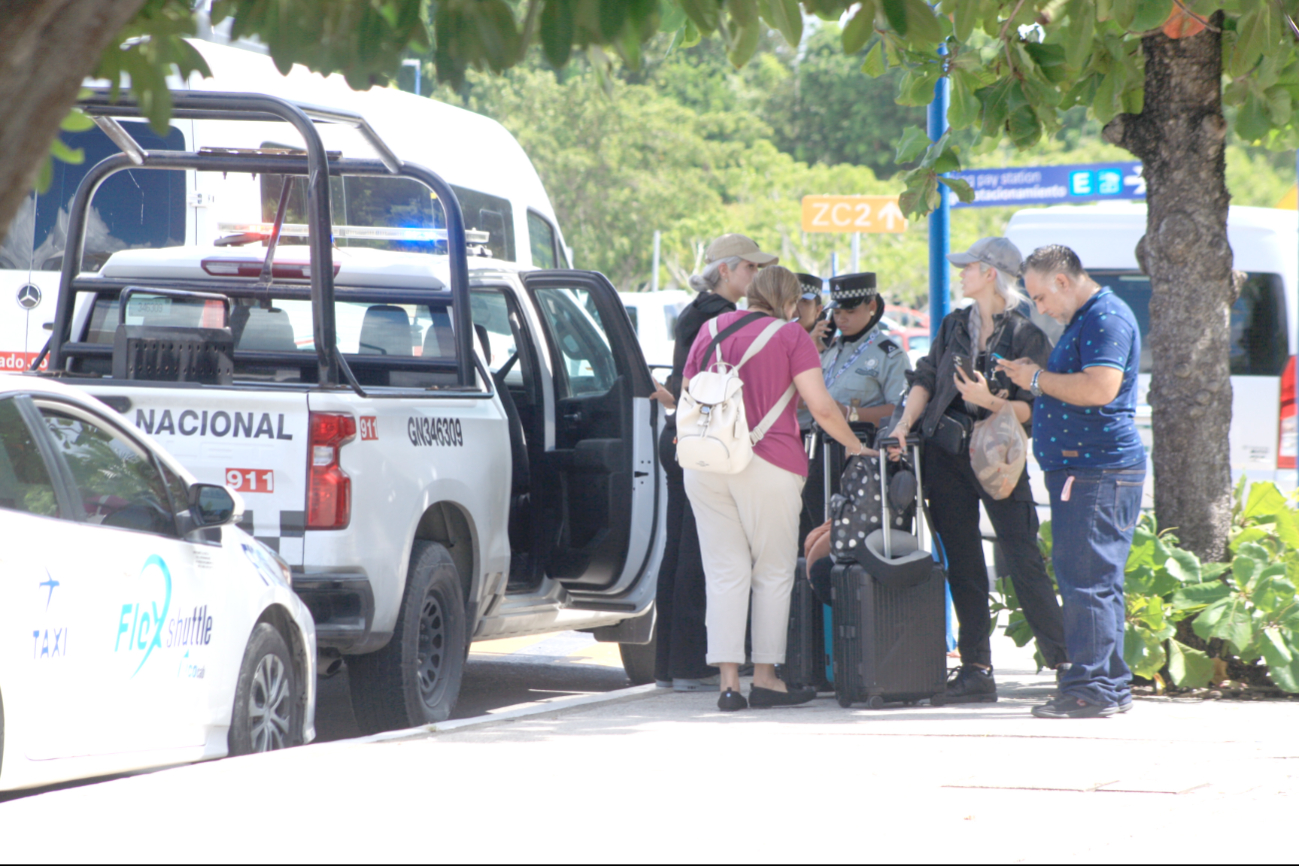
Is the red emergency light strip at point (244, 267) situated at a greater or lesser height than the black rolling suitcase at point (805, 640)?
greater

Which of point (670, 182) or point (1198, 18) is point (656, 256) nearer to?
point (670, 182)

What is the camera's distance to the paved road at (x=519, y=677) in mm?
7496

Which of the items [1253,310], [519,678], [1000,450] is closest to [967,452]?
[1000,450]

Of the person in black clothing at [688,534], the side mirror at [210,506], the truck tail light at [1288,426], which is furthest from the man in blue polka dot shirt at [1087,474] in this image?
the truck tail light at [1288,426]

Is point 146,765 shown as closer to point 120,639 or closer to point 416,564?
point 120,639

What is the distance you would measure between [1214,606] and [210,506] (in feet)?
13.6

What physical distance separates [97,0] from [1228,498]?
5.88 meters

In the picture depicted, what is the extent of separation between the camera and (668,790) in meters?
4.53

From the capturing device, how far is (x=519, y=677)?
874 cm

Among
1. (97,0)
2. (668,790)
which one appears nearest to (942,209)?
(668,790)

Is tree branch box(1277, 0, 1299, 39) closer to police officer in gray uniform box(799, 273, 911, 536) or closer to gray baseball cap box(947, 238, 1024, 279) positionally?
gray baseball cap box(947, 238, 1024, 279)

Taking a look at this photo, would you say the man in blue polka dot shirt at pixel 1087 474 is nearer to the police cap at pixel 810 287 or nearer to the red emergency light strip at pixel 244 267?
the police cap at pixel 810 287

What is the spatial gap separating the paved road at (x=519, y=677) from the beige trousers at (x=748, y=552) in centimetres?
163

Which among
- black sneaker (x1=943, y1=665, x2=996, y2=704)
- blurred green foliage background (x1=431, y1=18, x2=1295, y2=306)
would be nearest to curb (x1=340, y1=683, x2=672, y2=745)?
black sneaker (x1=943, y1=665, x2=996, y2=704)
